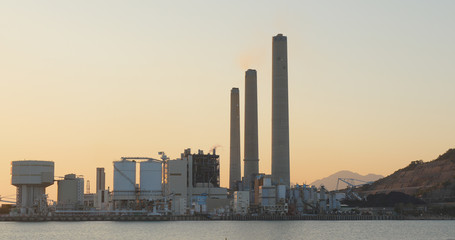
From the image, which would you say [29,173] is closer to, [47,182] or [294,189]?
[47,182]

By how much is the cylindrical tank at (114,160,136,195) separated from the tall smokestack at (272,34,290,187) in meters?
40.3

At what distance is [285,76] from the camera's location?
591 feet

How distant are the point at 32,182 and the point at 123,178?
24366mm

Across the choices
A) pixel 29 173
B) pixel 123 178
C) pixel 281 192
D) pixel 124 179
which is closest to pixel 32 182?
pixel 29 173

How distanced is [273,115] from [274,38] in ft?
68.0

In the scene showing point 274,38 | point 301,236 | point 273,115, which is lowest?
point 301,236

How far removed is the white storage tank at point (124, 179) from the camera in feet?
632

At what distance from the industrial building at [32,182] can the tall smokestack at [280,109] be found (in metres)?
62.5

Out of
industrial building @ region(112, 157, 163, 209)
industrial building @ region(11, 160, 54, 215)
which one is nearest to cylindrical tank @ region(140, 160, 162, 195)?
industrial building @ region(112, 157, 163, 209)

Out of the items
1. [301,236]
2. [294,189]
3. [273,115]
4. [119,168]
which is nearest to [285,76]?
[273,115]

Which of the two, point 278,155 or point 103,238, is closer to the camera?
Answer: point 103,238

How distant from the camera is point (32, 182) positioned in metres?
190

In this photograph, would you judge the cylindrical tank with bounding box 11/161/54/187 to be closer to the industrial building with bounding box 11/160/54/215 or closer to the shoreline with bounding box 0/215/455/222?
the industrial building with bounding box 11/160/54/215

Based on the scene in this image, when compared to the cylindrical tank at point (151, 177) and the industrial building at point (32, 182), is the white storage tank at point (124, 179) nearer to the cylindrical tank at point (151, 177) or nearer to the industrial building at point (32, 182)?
the cylindrical tank at point (151, 177)
